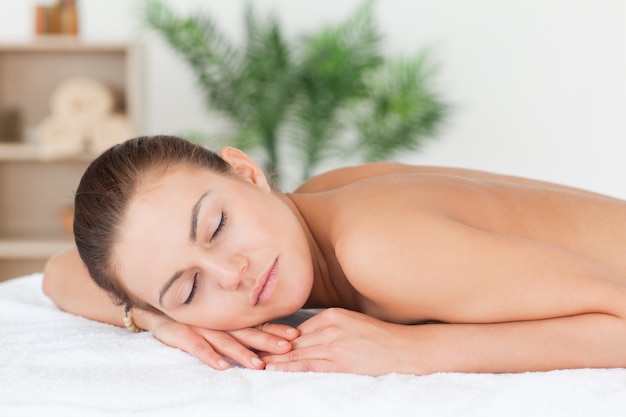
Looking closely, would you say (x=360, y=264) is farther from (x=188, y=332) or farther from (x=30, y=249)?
(x=30, y=249)

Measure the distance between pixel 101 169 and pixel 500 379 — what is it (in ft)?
2.59

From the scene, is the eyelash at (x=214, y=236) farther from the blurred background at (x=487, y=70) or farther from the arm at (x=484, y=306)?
the blurred background at (x=487, y=70)

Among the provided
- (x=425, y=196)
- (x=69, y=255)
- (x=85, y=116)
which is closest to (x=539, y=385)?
(x=425, y=196)

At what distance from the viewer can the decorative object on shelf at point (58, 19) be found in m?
4.54

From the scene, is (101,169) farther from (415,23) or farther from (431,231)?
(415,23)

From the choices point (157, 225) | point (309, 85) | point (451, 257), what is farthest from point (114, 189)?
point (309, 85)

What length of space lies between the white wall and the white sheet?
359 cm

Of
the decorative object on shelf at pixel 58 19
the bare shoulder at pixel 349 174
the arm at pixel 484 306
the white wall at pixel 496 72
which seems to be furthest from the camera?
the white wall at pixel 496 72

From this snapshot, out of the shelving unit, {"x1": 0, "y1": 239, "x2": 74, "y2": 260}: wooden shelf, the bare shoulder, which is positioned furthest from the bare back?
the shelving unit

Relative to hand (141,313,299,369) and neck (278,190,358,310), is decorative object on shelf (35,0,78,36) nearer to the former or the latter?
neck (278,190,358,310)

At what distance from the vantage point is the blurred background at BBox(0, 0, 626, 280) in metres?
4.82

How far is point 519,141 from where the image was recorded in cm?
490

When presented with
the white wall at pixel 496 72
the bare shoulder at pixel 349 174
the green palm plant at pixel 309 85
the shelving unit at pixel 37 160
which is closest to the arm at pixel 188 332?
the bare shoulder at pixel 349 174

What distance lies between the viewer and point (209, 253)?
1.41m
